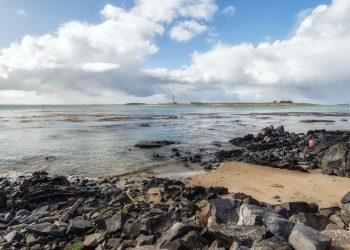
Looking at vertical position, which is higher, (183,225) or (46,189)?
(183,225)

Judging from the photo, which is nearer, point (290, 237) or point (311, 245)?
point (311, 245)

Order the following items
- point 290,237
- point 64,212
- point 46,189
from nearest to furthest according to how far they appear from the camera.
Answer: point 290,237, point 64,212, point 46,189

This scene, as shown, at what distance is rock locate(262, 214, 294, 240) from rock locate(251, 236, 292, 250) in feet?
1.50

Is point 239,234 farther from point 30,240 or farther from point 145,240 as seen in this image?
point 30,240

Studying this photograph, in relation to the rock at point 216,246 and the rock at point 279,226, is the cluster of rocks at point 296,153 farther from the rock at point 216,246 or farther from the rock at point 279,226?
the rock at point 216,246

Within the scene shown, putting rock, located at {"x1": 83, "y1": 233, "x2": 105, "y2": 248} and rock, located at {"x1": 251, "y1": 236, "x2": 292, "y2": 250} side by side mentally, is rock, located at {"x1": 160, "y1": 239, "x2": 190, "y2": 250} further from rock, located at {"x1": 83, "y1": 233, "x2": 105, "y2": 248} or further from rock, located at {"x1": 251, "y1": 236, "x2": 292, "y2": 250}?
rock, located at {"x1": 83, "y1": 233, "x2": 105, "y2": 248}

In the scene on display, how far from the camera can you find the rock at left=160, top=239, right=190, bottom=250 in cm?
A: 691

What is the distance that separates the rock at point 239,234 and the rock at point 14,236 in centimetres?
573

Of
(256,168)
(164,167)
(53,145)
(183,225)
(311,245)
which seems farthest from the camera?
(53,145)

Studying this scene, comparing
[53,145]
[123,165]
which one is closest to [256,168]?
[123,165]

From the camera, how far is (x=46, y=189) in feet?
46.1

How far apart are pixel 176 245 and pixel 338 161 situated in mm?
13191

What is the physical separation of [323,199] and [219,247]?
7.62m

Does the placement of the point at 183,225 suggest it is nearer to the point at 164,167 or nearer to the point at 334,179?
the point at 334,179
